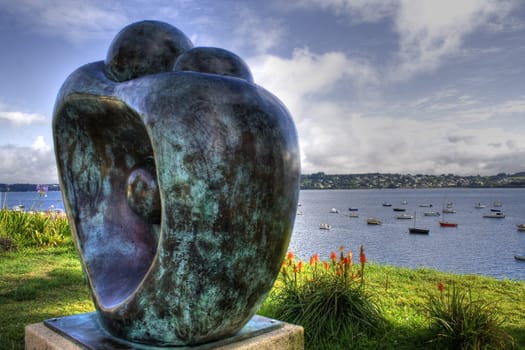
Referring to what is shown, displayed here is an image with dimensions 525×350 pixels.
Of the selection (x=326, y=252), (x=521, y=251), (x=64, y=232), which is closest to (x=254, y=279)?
(x=64, y=232)

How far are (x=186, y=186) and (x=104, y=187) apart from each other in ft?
3.93

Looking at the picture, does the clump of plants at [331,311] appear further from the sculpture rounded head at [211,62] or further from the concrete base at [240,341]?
the sculpture rounded head at [211,62]

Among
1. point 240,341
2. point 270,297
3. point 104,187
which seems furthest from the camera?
point 270,297

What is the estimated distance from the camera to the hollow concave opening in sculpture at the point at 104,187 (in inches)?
127

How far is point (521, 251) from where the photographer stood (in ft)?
112

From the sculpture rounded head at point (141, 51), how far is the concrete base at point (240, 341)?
189cm

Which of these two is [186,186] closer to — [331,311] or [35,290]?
[331,311]

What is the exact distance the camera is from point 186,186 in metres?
2.60

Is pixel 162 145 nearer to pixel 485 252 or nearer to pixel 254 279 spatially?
pixel 254 279

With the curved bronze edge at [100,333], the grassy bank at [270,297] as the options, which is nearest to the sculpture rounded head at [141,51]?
the curved bronze edge at [100,333]

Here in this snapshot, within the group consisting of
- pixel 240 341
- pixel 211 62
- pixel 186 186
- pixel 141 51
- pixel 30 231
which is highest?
pixel 141 51

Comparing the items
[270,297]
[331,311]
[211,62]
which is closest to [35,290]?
[270,297]

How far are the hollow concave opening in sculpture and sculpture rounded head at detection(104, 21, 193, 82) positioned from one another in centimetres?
31

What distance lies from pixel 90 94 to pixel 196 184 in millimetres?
1167
